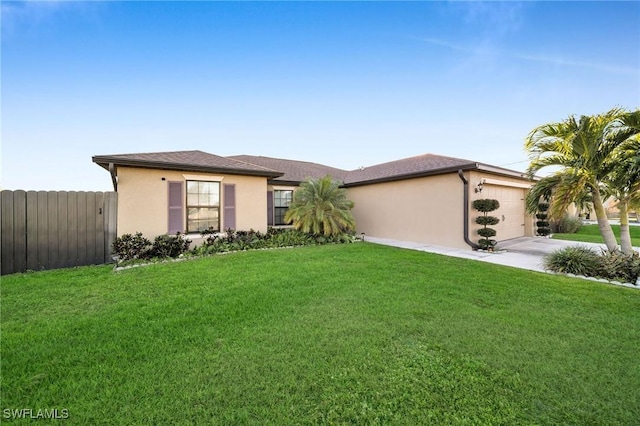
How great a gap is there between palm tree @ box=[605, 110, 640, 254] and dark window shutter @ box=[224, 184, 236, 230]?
11402 mm

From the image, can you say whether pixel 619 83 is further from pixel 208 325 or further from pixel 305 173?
pixel 208 325

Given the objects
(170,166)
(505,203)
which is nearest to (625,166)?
(505,203)

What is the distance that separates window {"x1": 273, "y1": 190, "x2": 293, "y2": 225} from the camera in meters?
12.9

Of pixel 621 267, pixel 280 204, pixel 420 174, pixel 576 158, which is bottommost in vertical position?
pixel 621 267

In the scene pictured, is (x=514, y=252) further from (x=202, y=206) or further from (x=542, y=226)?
(x=202, y=206)

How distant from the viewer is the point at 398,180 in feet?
39.3

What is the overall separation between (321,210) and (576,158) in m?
8.16

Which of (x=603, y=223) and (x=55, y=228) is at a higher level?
(x=603, y=223)

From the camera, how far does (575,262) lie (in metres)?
6.50

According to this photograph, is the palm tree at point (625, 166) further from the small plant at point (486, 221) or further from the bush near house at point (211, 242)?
the bush near house at point (211, 242)

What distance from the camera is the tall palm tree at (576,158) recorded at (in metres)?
6.54

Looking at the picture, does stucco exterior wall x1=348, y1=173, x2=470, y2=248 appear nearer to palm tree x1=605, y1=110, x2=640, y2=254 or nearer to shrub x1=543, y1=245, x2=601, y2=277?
shrub x1=543, y1=245, x2=601, y2=277

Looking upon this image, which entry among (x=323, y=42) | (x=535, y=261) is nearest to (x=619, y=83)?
(x=535, y=261)

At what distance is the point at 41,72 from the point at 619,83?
20.7 m
